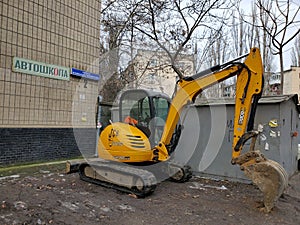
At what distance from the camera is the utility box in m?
6.71

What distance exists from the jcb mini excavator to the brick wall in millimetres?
2072

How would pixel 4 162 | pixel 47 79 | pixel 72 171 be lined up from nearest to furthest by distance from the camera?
pixel 72 171 < pixel 4 162 < pixel 47 79

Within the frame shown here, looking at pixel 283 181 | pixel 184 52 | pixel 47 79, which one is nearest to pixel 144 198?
pixel 283 181

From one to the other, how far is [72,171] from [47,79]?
344 centimetres

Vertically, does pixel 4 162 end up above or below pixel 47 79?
below

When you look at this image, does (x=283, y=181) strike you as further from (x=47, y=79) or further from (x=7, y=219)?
(x=47, y=79)

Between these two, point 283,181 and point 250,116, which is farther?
point 250,116

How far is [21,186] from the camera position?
5.89 metres

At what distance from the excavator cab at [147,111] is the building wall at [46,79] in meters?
3.37

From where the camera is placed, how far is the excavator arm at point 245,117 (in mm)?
4750

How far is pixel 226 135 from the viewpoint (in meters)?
7.29

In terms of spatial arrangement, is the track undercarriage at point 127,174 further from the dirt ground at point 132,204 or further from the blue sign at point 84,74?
the blue sign at point 84,74

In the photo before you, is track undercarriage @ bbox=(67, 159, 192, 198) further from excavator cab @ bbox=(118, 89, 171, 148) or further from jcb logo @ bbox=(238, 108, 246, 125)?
jcb logo @ bbox=(238, 108, 246, 125)

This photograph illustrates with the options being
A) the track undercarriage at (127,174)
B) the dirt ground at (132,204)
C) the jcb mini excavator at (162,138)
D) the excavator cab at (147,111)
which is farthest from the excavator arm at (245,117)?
the track undercarriage at (127,174)
